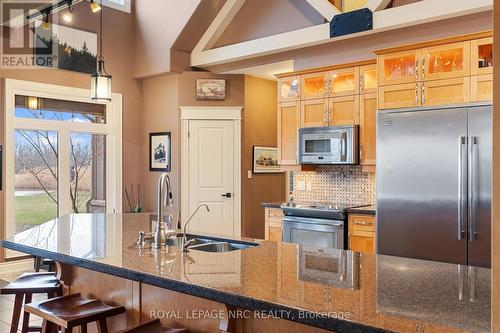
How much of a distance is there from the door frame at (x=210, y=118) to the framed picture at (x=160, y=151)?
0.83ft

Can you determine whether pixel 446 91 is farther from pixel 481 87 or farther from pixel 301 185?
pixel 301 185

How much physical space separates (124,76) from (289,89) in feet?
8.96

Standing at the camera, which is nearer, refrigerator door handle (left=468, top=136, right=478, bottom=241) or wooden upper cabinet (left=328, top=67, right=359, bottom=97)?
refrigerator door handle (left=468, top=136, right=478, bottom=241)

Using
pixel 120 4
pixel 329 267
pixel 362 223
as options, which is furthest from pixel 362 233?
pixel 120 4

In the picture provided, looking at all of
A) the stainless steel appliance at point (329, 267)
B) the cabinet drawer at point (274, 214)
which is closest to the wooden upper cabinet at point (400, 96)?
the cabinet drawer at point (274, 214)

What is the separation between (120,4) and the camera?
22.4 ft

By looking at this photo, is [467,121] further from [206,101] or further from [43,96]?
[43,96]

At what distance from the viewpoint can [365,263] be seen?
2109 millimetres

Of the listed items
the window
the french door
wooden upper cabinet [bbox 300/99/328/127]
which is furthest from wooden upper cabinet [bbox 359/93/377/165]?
the window

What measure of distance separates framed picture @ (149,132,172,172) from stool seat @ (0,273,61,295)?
12.4 ft

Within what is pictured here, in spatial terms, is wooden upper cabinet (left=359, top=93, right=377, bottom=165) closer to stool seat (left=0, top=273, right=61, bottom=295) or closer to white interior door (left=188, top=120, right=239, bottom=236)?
white interior door (left=188, top=120, right=239, bottom=236)

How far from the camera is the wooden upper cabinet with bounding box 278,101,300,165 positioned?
5574 mm

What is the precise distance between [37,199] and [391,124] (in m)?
4.68

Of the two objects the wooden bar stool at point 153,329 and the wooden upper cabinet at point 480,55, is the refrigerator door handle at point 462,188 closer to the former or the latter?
the wooden upper cabinet at point 480,55
